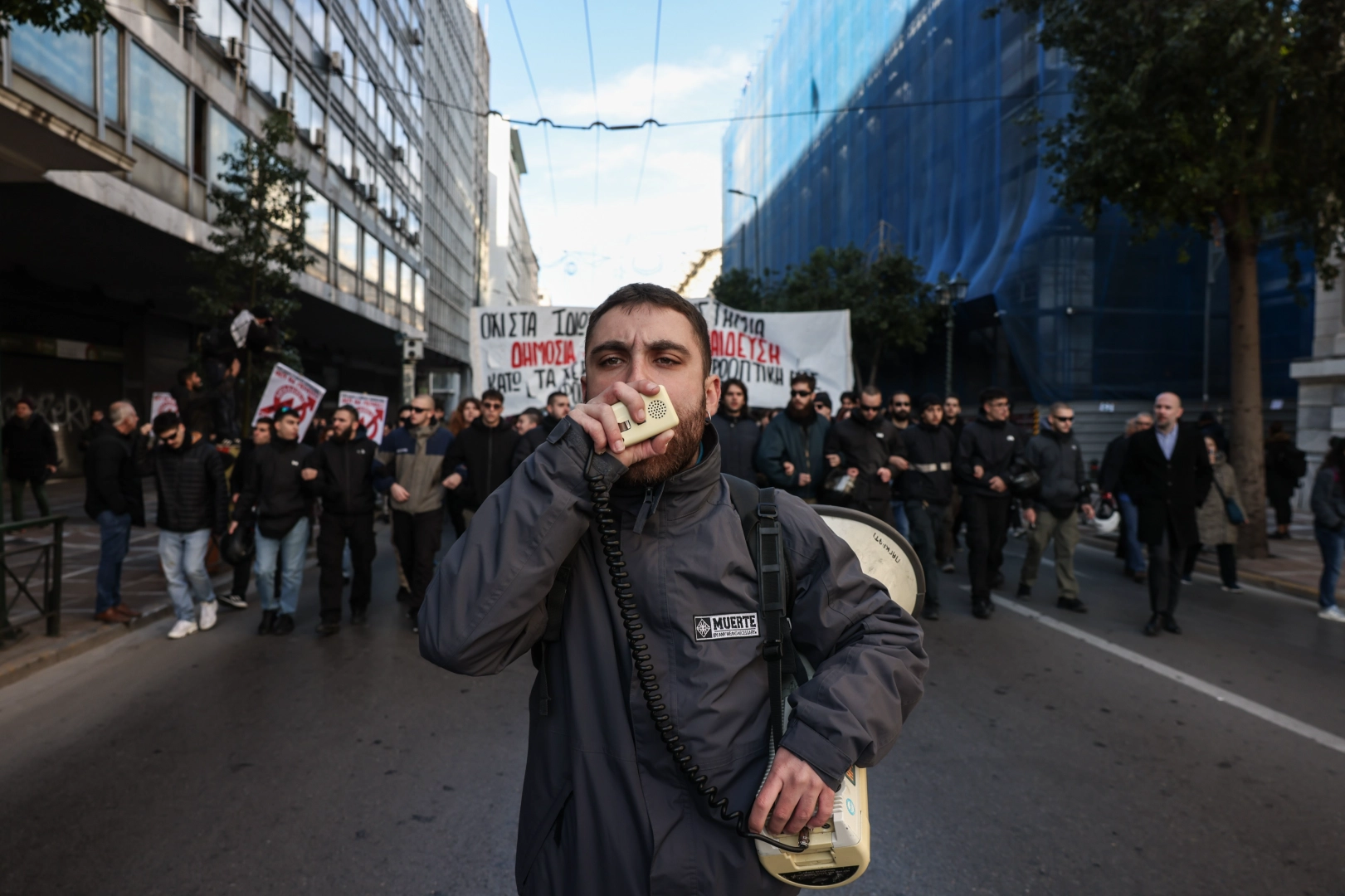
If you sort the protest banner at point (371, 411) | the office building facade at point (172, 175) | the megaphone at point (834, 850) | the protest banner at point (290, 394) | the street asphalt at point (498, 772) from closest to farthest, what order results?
the megaphone at point (834, 850)
the street asphalt at point (498, 772)
the protest banner at point (290, 394)
the office building facade at point (172, 175)
the protest banner at point (371, 411)

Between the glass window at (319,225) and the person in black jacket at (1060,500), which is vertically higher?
the glass window at (319,225)

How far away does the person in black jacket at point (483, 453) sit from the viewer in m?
7.95

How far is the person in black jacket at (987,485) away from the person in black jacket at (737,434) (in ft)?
6.20

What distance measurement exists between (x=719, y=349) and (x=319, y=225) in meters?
17.2

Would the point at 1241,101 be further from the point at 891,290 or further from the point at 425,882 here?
the point at 891,290

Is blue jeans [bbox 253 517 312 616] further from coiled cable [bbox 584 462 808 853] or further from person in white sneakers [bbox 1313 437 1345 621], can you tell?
person in white sneakers [bbox 1313 437 1345 621]

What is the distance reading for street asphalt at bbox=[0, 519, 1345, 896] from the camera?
328 cm

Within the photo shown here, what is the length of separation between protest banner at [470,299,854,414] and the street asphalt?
4782 mm

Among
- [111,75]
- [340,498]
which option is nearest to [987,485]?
[340,498]

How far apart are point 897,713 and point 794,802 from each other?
26cm

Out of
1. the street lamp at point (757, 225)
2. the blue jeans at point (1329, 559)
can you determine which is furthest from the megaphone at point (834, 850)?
the street lamp at point (757, 225)

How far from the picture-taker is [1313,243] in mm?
11406

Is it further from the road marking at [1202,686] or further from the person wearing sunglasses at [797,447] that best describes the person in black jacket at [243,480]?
the road marking at [1202,686]

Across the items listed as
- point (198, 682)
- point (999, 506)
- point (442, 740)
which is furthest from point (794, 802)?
point (999, 506)
